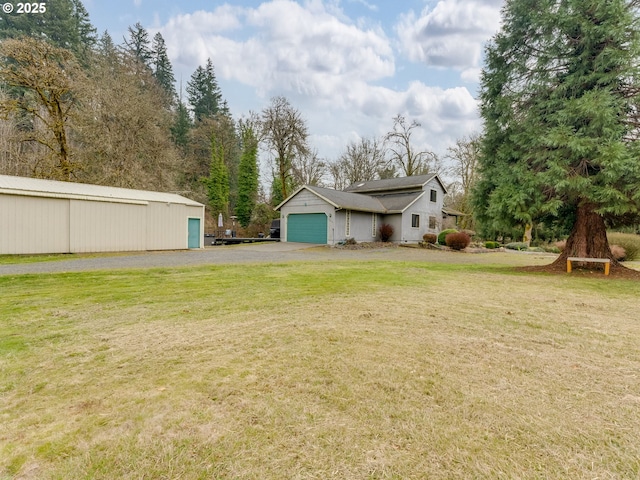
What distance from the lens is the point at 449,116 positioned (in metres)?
22.5

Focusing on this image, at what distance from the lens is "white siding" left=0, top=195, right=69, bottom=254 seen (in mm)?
11469

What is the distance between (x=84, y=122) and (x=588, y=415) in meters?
22.8

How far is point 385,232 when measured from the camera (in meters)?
22.6

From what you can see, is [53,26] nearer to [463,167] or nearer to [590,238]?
[590,238]

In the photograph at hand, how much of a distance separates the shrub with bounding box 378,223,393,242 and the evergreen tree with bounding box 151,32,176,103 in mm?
28962

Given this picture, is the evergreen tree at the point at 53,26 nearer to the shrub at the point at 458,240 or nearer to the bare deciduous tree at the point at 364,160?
the bare deciduous tree at the point at 364,160

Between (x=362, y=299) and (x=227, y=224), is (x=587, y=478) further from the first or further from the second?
(x=227, y=224)

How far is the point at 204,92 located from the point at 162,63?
518 cm

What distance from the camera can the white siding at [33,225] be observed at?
1147cm

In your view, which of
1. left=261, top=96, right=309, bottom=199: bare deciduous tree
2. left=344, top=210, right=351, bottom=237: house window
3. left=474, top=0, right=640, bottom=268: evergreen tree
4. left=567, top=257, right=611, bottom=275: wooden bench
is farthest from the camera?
left=261, top=96, right=309, bottom=199: bare deciduous tree

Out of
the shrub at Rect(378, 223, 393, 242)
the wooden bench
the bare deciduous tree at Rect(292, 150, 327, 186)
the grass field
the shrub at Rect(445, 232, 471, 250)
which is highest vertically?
the bare deciduous tree at Rect(292, 150, 327, 186)

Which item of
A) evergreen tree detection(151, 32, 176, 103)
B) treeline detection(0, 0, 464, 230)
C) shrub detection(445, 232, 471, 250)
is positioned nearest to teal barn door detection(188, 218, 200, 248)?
treeline detection(0, 0, 464, 230)

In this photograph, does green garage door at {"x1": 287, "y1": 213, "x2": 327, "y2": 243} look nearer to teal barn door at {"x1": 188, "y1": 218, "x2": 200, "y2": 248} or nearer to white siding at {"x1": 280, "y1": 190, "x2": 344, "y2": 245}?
white siding at {"x1": 280, "y1": 190, "x2": 344, "y2": 245}

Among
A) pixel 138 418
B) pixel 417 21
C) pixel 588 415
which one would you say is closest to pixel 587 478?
pixel 588 415
